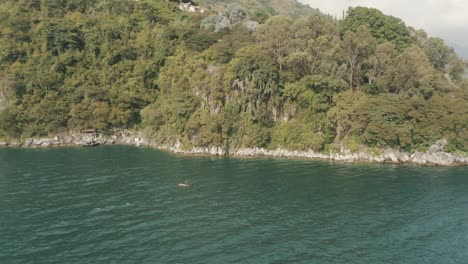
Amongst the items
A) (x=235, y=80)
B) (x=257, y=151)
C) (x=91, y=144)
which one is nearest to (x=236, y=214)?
(x=257, y=151)

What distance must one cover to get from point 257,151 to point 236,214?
35.4 meters

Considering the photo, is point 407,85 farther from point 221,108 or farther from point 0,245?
point 0,245

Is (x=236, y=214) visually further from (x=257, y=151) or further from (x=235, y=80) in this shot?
(x=235, y=80)

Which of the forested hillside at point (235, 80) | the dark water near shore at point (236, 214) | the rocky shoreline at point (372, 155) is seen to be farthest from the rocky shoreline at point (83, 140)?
the dark water near shore at point (236, 214)

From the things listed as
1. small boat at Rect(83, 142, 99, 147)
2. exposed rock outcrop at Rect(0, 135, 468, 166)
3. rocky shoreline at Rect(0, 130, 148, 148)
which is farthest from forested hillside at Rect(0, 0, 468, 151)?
small boat at Rect(83, 142, 99, 147)

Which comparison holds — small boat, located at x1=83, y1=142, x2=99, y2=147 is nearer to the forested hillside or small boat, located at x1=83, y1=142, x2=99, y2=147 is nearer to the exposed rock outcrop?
the exposed rock outcrop

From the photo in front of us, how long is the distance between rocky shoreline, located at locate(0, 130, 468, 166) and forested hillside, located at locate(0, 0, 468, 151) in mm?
1585

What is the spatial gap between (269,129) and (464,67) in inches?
2031

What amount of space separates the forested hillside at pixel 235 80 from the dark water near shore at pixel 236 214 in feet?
37.0

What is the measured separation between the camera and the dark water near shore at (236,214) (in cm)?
2878

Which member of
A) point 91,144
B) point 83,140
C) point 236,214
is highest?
point 83,140

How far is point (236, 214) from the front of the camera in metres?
37.7

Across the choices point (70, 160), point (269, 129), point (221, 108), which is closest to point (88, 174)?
point (70, 160)

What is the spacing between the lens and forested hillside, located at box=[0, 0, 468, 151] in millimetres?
67125
